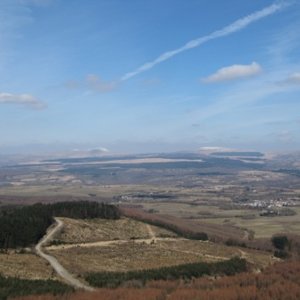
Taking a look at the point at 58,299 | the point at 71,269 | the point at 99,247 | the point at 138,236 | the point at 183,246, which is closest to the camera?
the point at 58,299

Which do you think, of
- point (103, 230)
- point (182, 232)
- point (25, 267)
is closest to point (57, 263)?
point (25, 267)

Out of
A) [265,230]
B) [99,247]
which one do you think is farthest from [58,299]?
[265,230]

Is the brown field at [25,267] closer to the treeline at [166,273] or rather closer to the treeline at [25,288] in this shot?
the treeline at [166,273]

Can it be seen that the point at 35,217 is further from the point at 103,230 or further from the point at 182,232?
the point at 182,232

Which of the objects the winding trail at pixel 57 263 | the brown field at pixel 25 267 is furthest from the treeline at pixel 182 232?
the brown field at pixel 25 267

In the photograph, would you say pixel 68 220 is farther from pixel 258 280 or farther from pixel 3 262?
pixel 258 280
